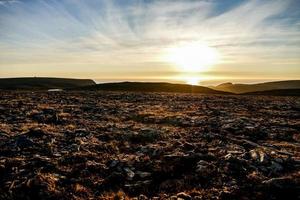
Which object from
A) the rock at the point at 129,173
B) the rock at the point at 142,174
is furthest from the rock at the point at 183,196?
the rock at the point at 129,173

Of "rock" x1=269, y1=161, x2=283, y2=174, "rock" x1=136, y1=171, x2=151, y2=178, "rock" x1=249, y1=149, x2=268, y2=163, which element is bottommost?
"rock" x1=136, y1=171, x2=151, y2=178

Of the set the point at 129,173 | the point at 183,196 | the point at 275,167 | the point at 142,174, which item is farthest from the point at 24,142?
the point at 275,167

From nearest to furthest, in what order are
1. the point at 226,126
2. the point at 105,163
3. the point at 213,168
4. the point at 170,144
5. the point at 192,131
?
the point at 213,168, the point at 105,163, the point at 170,144, the point at 192,131, the point at 226,126

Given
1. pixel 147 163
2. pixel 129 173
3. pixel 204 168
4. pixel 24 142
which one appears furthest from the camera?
pixel 24 142

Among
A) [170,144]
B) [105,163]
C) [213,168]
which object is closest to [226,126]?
[170,144]

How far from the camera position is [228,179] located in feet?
39.3

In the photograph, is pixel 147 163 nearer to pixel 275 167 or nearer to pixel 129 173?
pixel 129 173

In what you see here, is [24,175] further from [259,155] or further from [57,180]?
[259,155]

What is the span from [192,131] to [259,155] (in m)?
8.27

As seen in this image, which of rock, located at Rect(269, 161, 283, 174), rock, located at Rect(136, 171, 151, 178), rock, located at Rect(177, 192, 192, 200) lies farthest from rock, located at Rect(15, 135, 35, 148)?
rock, located at Rect(269, 161, 283, 174)

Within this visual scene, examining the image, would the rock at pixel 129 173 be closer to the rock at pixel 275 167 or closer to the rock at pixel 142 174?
the rock at pixel 142 174

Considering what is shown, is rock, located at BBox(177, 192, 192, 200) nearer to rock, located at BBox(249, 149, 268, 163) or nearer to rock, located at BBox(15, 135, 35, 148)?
rock, located at BBox(249, 149, 268, 163)

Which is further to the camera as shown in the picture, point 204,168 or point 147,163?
point 147,163

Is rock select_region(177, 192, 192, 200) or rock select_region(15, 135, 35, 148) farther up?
rock select_region(15, 135, 35, 148)
